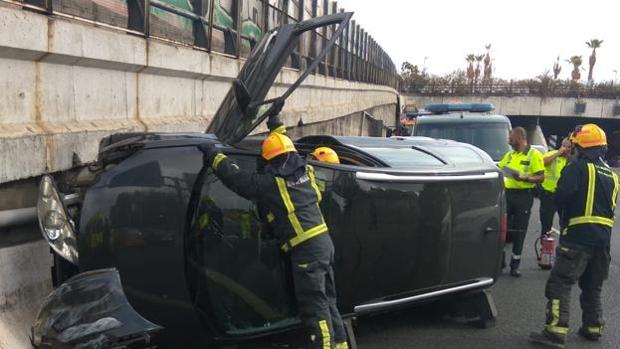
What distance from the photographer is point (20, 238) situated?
3.55 m

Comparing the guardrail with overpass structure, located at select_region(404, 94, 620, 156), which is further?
overpass structure, located at select_region(404, 94, 620, 156)

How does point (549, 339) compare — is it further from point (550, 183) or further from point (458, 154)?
point (550, 183)

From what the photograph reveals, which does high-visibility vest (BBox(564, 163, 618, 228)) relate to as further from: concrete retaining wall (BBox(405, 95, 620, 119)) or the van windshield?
concrete retaining wall (BBox(405, 95, 620, 119))

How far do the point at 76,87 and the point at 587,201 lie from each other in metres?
4.18

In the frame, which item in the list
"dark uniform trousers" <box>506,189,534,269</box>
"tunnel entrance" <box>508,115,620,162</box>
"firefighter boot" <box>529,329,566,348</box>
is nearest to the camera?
"firefighter boot" <box>529,329,566,348</box>

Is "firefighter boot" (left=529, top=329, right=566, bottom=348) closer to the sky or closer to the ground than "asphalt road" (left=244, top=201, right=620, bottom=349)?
closer to the sky

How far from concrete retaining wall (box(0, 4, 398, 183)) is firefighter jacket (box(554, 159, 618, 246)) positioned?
12.7 ft

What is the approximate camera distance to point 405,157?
14.0ft

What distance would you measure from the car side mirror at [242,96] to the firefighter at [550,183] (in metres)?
4.88

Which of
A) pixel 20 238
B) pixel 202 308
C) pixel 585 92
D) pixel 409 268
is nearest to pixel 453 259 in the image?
pixel 409 268

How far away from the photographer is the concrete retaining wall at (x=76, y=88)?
3.56m

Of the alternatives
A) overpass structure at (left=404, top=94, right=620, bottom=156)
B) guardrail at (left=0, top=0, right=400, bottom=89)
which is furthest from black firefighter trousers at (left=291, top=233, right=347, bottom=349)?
overpass structure at (left=404, top=94, right=620, bottom=156)

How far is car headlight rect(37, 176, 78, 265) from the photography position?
3.02m

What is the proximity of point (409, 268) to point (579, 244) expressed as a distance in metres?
1.51
